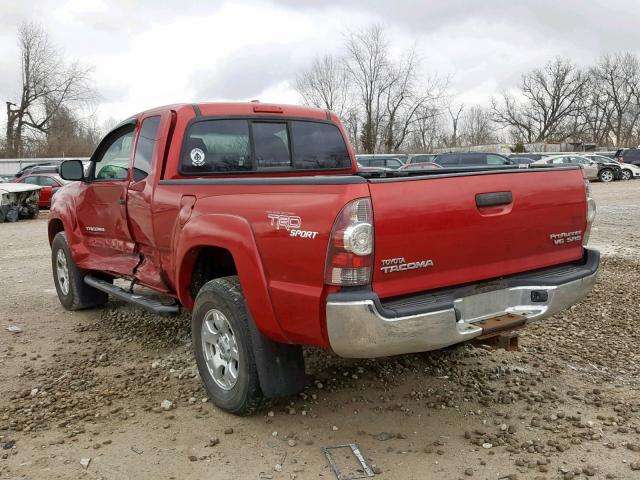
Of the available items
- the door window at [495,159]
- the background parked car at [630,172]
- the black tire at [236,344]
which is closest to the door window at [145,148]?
the black tire at [236,344]

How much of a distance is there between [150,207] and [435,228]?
2.32 m

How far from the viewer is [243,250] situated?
10.8ft

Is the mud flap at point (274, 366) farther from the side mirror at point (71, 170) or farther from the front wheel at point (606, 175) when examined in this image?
the front wheel at point (606, 175)

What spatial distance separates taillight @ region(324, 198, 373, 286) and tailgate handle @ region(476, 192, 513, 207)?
0.72 metres

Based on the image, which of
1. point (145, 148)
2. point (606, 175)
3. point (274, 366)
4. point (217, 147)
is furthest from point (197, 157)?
point (606, 175)

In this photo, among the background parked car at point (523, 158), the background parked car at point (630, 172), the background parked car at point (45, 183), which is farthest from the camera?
the background parked car at point (630, 172)

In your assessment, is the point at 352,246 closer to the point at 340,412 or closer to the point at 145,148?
the point at 340,412

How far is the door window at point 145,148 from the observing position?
4602 millimetres

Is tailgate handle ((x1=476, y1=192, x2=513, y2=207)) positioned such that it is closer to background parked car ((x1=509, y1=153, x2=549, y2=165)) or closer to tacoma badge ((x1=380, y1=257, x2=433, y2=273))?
tacoma badge ((x1=380, y1=257, x2=433, y2=273))

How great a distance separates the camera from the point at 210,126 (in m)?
4.57

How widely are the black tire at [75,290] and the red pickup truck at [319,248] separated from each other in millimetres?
1539

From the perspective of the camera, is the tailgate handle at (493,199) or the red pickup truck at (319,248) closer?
the red pickup truck at (319,248)

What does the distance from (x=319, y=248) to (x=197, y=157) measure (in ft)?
6.43

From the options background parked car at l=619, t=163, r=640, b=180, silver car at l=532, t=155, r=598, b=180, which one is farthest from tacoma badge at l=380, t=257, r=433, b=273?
background parked car at l=619, t=163, r=640, b=180
